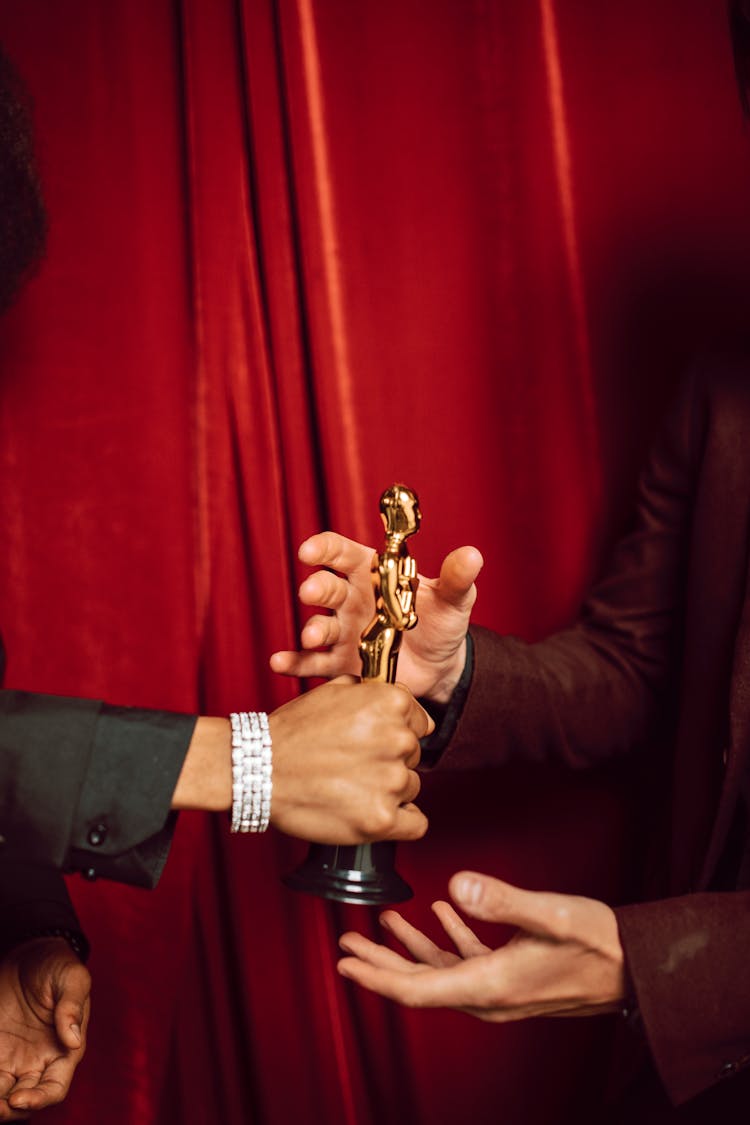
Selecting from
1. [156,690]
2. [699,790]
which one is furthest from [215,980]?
[699,790]

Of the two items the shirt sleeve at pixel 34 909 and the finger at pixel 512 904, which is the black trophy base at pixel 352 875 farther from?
the shirt sleeve at pixel 34 909

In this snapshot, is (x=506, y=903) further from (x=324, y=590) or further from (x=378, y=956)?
(x=324, y=590)

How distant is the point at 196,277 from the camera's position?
161cm

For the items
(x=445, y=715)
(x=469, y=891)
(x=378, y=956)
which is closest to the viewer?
(x=469, y=891)

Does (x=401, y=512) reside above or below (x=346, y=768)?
above

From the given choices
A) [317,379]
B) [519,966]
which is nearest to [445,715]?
[519,966]

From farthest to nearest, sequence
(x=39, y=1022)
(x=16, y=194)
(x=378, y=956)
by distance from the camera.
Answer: (x=16, y=194), (x=39, y=1022), (x=378, y=956)

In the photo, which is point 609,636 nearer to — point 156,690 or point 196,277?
point 156,690

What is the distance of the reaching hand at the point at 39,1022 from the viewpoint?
3.85 feet

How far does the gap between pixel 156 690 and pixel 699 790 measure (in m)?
0.78

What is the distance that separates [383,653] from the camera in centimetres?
109

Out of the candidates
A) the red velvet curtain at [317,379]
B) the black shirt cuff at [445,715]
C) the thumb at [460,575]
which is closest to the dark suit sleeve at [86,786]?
the thumb at [460,575]

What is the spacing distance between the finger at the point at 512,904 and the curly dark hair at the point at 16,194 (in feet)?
3.52

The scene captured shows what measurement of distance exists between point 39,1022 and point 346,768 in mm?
545
